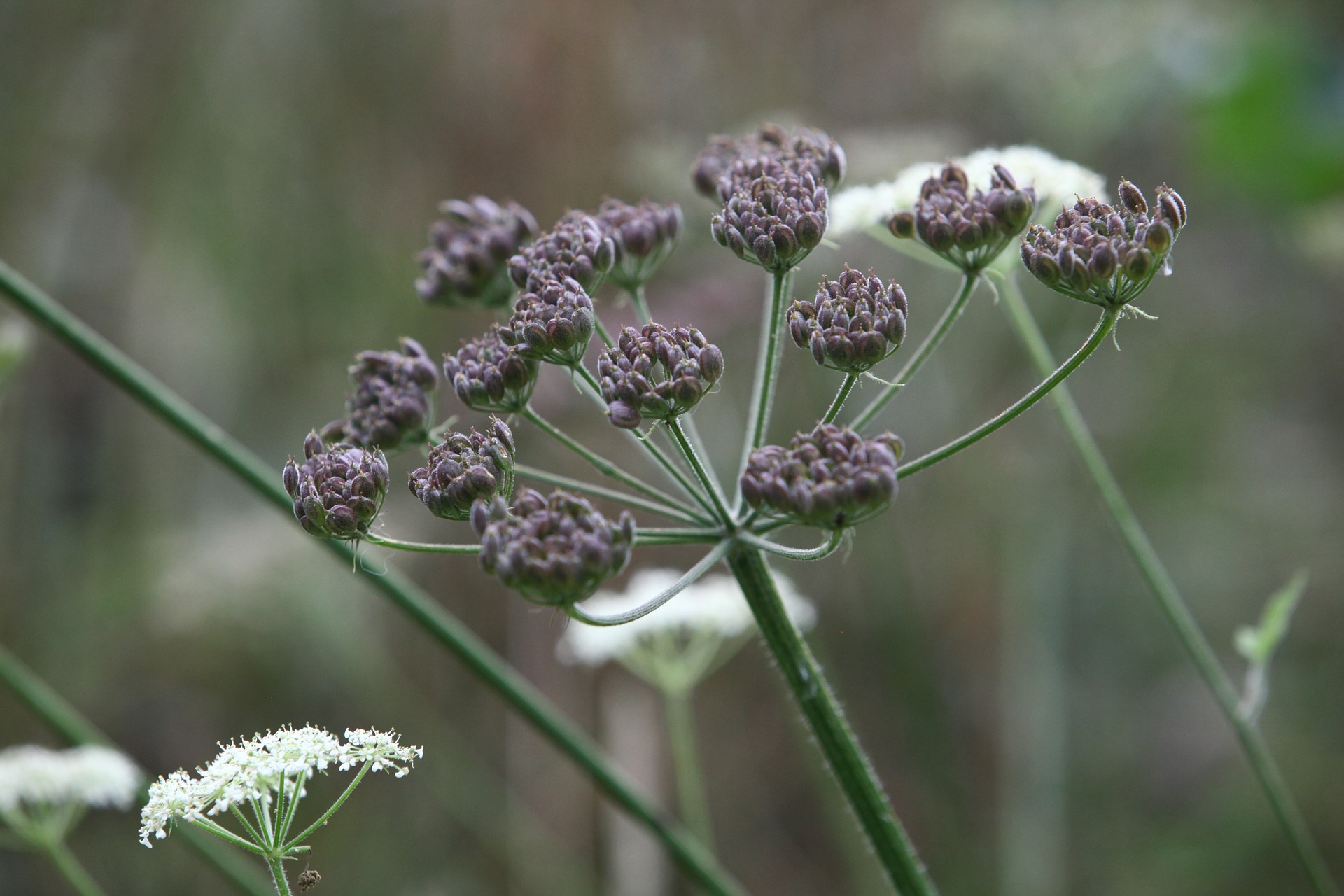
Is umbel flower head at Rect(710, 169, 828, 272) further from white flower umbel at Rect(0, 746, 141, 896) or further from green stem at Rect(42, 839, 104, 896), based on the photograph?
white flower umbel at Rect(0, 746, 141, 896)

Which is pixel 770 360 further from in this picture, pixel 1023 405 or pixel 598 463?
pixel 1023 405

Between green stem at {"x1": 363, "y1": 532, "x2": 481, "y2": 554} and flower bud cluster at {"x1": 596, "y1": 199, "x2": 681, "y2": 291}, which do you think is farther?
flower bud cluster at {"x1": 596, "y1": 199, "x2": 681, "y2": 291}

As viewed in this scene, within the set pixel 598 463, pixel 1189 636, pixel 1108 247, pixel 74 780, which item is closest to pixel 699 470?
pixel 598 463

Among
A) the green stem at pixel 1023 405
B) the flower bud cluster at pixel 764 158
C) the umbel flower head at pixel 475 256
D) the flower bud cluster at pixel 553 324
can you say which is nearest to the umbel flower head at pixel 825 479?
the green stem at pixel 1023 405

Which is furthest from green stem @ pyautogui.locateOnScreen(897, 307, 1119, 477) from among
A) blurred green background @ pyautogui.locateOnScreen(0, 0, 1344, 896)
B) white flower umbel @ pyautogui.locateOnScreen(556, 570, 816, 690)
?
blurred green background @ pyautogui.locateOnScreen(0, 0, 1344, 896)

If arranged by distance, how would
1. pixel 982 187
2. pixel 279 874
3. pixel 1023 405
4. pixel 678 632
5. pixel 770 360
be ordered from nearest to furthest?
pixel 279 874 → pixel 1023 405 → pixel 770 360 → pixel 982 187 → pixel 678 632

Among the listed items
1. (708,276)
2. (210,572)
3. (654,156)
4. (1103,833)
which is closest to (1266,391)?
(1103,833)
